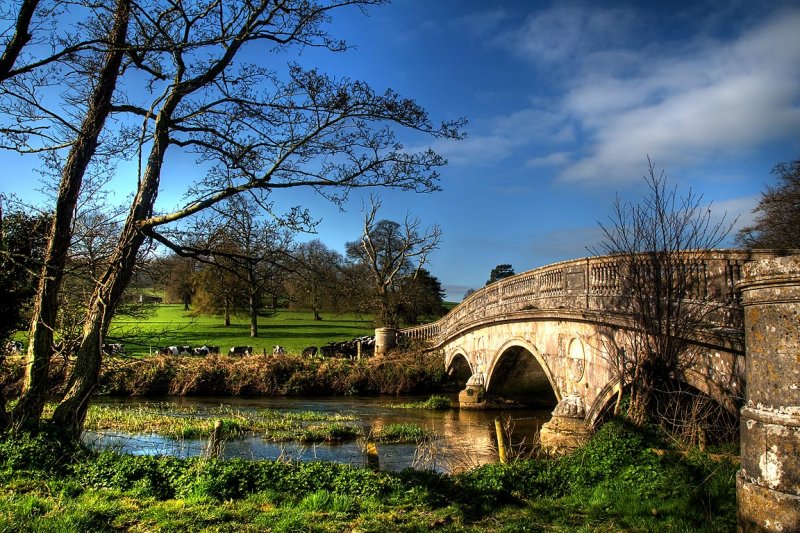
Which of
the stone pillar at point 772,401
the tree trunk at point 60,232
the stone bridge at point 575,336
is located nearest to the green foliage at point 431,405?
the stone bridge at point 575,336

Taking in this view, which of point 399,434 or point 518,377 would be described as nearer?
point 399,434

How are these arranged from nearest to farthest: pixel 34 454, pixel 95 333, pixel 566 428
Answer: pixel 34 454 → pixel 95 333 → pixel 566 428

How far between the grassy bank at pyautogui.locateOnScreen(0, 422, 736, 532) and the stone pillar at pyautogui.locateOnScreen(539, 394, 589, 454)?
3909 millimetres

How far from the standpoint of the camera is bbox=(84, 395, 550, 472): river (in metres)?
11.4

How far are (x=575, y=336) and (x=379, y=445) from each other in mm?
5201

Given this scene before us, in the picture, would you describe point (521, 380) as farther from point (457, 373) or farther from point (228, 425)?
point (228, 425)

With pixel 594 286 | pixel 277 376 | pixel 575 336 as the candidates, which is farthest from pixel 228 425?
pixel 277 376

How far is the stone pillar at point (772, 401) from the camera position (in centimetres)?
371

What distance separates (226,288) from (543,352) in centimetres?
916

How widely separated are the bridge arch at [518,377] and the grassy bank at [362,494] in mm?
10360

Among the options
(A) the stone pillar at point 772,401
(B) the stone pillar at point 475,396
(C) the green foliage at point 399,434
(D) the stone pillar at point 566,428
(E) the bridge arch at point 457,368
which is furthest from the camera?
(E) the bridge arch at point 457,368

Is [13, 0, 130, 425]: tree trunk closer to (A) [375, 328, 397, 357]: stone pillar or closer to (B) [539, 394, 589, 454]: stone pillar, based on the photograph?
(B) [539, 394, 589, 454]: stone pillar

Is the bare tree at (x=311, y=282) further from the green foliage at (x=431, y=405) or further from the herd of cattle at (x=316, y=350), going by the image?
the herd of cattle at (x=316, y=350)

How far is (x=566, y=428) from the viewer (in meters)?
12.1
